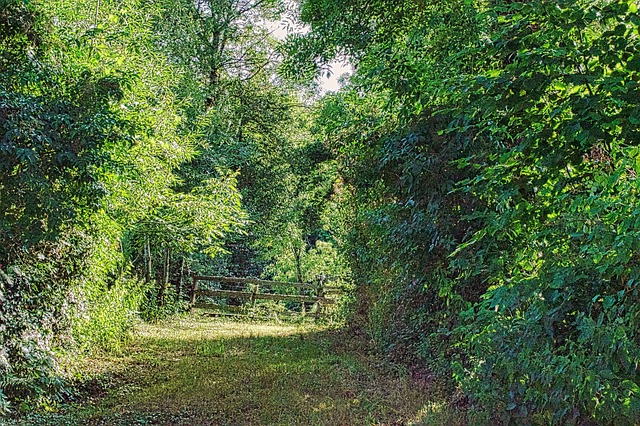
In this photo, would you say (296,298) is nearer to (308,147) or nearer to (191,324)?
(191,324)

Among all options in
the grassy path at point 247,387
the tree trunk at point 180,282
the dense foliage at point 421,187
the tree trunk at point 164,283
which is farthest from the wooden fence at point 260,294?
the grassy path at point 247,387

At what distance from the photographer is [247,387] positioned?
19.5ft

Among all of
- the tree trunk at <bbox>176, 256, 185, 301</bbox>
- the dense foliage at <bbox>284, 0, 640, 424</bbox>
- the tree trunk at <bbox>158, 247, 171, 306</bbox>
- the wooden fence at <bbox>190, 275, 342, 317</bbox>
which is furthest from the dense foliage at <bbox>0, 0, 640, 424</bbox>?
the tree trunk at <bbox>176, 256, 185, 301</bbox>

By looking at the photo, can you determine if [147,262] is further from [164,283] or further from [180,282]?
[180,282]

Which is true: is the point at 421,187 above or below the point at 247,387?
above

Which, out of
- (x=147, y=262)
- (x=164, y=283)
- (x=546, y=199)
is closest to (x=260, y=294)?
(x=164, y=283)

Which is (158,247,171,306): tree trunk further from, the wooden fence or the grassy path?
the grassy path

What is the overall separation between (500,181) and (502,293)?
704mm

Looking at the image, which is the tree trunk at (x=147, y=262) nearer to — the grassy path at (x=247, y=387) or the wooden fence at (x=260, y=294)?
the wooden fence at (x=260, y=294)

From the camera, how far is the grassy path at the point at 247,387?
4797 mm

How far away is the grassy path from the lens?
4797mm

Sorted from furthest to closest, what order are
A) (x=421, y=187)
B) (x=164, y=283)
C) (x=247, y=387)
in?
(x=164, y=283), (x=247, y=387), (x=421, y=187)

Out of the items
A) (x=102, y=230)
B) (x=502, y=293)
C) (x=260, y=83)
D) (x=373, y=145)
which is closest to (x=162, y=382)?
(x=102, y=230)

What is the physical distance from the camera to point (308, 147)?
36.8ft
